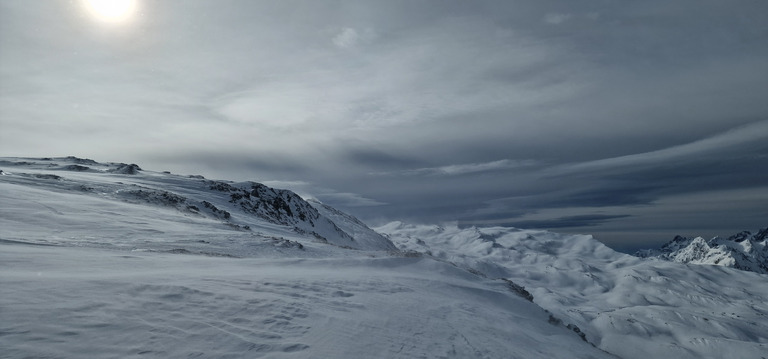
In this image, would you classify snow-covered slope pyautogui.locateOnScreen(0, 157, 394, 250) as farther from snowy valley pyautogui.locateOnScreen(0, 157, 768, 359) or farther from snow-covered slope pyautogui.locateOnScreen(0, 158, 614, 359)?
snow-covered slope pyautogui.locateOnScreen(0, 158, 614, 359)

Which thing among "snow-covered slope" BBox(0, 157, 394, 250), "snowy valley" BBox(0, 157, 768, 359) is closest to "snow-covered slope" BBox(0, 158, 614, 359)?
"snowy valley" BBox(0, 157, 768, 359)

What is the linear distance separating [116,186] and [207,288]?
42.6 m

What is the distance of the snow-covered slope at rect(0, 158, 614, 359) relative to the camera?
20.4ft

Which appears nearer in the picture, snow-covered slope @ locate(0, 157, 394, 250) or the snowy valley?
the snowy valley

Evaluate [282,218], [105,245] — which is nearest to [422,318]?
[105,245]

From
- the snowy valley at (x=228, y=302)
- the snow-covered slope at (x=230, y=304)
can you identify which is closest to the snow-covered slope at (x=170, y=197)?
the snowy valley at (x=228, y=302)

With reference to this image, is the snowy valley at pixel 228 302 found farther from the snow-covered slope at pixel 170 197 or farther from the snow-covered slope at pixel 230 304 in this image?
the snow-covered slope at pixel 170 197

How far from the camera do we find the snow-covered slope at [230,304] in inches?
245

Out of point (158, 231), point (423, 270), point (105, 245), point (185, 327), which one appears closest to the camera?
point (185, 327)

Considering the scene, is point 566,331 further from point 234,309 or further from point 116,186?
point 116,186

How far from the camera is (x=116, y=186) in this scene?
42.1m

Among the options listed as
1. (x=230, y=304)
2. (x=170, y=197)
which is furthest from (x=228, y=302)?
(x=170, y=197)

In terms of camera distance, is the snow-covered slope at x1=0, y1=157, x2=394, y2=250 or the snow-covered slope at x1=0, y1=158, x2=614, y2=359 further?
the snow-covered slope at x1=0, y1=157, x2=394, y2=250

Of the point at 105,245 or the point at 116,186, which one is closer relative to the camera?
the point at 105,245
